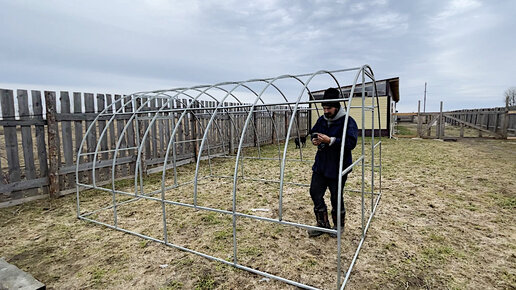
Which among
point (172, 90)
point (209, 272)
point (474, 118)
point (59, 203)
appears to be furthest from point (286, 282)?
point (474, 118)

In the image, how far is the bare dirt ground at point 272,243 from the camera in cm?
273

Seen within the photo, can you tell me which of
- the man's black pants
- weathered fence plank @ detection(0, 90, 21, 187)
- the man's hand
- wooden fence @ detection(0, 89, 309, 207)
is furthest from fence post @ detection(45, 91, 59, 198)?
the man's hand

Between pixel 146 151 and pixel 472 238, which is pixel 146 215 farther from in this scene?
pixel 472 238

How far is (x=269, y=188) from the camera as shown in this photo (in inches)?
239

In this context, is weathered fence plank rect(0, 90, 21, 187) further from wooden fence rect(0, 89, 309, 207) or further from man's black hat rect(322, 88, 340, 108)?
man's black hat rect(322, 88, 340, 108)

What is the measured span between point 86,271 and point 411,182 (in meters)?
6.51

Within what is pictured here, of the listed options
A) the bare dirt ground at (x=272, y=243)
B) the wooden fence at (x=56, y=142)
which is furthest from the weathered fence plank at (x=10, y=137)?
the bare dirt ground at (x=272, y=243)

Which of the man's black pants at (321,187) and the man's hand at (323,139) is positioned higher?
the man's hand at (323,139)

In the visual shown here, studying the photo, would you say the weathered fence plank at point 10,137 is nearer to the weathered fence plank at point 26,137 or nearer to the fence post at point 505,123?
the weathered fence plank at point 26,137

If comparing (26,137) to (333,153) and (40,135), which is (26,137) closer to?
(40,135)

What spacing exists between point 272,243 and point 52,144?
4.70m

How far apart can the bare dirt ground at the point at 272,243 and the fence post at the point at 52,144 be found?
0.36 meters

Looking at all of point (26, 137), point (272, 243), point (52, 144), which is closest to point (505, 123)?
point (272, 243)

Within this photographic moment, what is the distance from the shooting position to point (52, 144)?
509 cm
